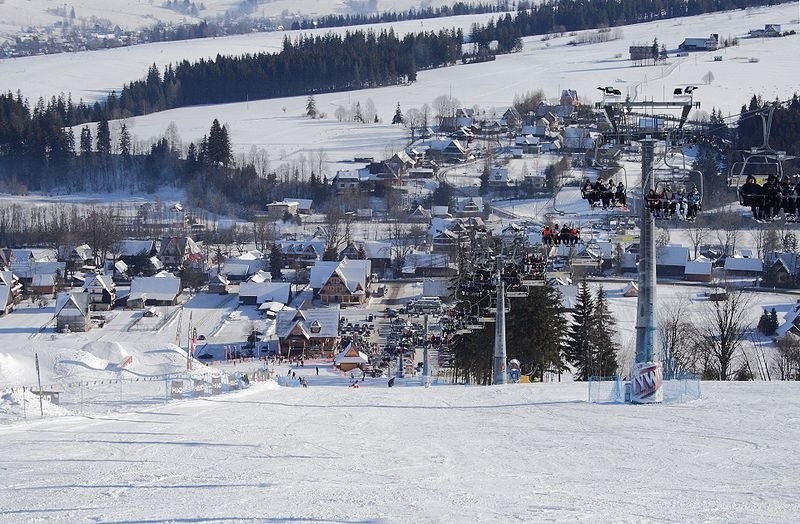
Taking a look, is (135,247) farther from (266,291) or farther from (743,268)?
(743,268)

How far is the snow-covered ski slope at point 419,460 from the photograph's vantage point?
8992mm

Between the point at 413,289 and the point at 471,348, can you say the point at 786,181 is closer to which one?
the point at 471,348

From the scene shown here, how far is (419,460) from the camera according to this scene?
11.1 metres

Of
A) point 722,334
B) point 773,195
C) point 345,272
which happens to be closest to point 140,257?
point 345,272

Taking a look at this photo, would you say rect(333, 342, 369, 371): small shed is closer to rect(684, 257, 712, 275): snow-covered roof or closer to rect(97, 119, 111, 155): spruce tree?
rect(684, 257, 712, 275): snow-covered roof

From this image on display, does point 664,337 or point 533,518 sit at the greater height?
point 533,518

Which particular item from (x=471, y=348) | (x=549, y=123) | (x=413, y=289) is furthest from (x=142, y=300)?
(x=549, y=123)

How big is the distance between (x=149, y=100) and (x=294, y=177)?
28.6 m

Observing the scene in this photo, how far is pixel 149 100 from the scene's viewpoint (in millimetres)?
81188

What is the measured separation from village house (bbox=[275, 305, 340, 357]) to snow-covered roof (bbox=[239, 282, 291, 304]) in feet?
14.9

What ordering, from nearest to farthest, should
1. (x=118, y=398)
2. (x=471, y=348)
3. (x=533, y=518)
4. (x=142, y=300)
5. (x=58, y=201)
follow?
(x=533, y=518), (x=118, y=398), (x=471, y=348), (x=142, y=300), (x=58, y=201)

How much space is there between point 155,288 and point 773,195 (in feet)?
93.7

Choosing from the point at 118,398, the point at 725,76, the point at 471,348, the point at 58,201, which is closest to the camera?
the point at 118,398

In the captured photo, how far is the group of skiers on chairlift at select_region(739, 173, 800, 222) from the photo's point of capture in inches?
408
